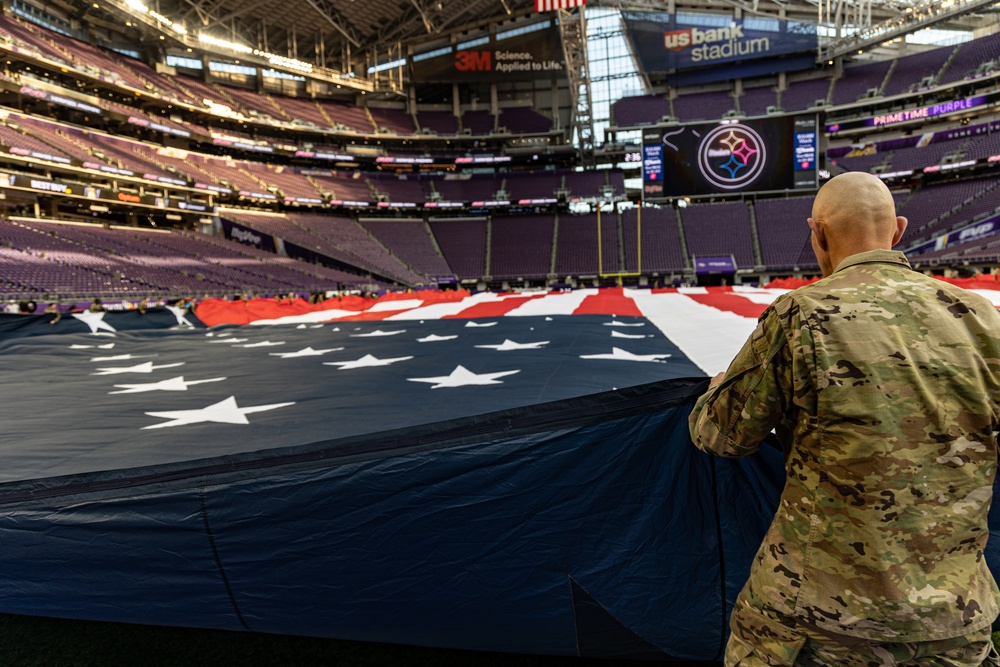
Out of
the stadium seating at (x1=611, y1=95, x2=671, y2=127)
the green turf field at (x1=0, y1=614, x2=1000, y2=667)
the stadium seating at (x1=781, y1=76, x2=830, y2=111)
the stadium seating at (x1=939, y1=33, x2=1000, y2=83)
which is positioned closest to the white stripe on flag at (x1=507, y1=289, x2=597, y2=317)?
the green turf field at (x1=0, y1=614, x2=1000, y2=667)

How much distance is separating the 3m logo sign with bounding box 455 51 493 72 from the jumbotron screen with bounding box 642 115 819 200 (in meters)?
19.5

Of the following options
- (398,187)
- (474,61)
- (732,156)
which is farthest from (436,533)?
(474,61)

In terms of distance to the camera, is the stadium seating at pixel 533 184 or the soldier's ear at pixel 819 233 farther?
the stadium seating at pixel 533 184

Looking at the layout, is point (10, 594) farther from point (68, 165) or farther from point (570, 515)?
point (68, 165)

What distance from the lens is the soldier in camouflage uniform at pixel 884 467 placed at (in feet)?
3.09

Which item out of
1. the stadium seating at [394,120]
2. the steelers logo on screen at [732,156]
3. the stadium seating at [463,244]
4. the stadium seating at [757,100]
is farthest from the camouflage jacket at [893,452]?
the stadium seating at [394,120]

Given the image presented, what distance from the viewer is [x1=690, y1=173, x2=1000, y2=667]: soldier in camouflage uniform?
3.09ft

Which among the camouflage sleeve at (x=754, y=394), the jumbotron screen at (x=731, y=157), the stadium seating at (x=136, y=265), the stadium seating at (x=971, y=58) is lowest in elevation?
the camouflage sleeve at (x=754, y=394)

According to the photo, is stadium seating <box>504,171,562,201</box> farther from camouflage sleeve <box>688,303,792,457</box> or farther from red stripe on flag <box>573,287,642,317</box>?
camouflage sleeve <box>688,303,792,457</box>

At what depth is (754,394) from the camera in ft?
3.47

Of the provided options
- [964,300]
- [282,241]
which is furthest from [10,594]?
[282,241]

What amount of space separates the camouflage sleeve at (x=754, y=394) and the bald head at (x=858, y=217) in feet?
0.71

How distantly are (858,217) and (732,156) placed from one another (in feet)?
81.7

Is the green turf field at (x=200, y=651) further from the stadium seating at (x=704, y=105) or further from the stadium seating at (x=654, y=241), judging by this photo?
the stadium seating at (x=704, y=105)
